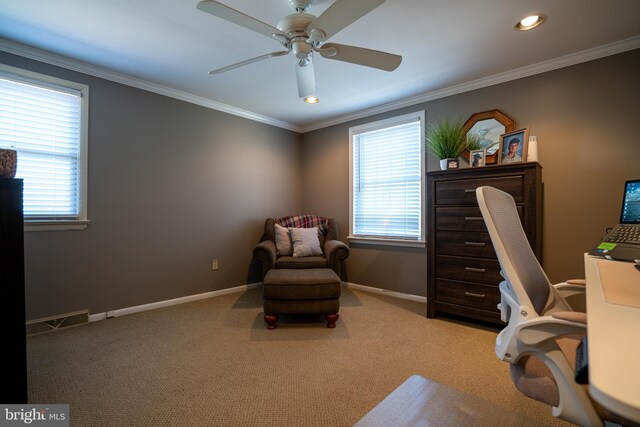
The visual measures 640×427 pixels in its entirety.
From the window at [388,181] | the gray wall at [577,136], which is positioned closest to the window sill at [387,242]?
the window at [388,181]

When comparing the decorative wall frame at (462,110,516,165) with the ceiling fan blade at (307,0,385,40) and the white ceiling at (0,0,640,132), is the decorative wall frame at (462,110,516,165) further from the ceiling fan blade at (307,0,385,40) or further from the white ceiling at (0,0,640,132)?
the ceiling fan blade at (307,0,385,40)

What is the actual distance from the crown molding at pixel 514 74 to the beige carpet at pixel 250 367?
7.57ft

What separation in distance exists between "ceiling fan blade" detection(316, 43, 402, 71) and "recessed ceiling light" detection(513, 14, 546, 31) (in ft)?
3.14

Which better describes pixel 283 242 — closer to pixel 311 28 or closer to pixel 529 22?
pixel 311 28

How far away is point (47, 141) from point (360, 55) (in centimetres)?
267

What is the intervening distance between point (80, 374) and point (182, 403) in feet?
2.60

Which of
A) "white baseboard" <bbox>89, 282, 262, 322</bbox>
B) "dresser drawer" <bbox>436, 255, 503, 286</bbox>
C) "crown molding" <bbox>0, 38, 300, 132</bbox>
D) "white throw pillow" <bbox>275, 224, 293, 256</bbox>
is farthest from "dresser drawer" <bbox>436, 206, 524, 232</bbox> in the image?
"crown molding" <bbox>0, 38, 300, 132</bbox>

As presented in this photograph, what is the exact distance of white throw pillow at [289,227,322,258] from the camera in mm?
3377

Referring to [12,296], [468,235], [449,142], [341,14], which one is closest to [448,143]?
[449,142]

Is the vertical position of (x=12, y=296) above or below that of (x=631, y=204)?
below

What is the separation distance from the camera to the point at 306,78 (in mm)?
2068

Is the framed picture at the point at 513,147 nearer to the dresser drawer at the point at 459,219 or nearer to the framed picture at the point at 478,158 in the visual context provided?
the framed picture at the point at 478,158

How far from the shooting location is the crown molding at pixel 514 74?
7.27ft

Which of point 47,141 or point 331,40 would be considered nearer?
point 331,40
